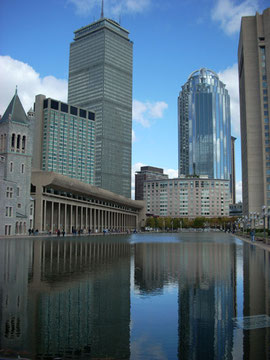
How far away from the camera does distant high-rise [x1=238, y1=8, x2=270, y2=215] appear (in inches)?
4688

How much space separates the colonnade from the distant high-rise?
51.3 m

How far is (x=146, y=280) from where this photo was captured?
15570 millimetres

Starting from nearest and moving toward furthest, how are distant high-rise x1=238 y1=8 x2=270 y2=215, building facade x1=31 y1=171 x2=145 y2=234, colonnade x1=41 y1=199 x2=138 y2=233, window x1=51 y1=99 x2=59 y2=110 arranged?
building facade x1=31 y1=171 x2=145 y2=234 → colonnade x1=41 y1=199 x2=138 y2=233 → distant high-rise x1=238 y1=8 x2=270 y2=215 → window x1=51 y1=99 x2=59 y2=110

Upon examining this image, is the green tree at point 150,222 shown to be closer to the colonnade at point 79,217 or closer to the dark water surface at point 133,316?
the colonnade at point 79,217

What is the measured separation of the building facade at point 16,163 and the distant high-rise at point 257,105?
235 feet

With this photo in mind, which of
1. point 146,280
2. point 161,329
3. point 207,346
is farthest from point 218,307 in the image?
point 146,280

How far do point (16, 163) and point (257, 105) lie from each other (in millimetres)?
81218

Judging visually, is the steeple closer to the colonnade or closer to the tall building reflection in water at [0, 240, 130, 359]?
the colonnade

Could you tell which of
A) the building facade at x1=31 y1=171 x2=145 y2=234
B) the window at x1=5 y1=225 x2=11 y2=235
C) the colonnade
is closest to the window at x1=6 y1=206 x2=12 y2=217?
the window at x1=5 y1=225 x2=11 y2=235

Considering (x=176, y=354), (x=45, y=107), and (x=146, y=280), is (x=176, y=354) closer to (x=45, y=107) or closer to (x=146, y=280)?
(x=146, y=280)

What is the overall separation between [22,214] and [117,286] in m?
67.9

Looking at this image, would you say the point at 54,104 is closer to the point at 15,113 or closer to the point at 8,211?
the point at 15,113

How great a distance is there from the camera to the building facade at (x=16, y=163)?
7156 cm

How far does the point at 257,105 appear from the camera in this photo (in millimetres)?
122312
